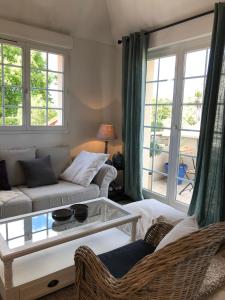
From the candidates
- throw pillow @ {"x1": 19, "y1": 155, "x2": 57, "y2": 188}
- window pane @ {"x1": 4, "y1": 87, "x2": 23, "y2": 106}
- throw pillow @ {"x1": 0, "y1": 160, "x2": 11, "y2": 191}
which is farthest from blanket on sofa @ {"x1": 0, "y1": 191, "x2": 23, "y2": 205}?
window pane @ {"x1": 4, "y1": 87, "x2": 23, "y2": 106}

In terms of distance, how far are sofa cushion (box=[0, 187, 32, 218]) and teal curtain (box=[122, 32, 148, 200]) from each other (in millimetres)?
1592

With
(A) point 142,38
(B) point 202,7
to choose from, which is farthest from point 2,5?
(B) point 202,7

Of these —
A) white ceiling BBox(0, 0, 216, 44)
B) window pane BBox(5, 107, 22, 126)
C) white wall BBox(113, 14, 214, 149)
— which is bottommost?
window pane BBox(5, 107, 22, 126)

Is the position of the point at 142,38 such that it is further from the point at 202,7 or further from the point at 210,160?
the point at 210,160

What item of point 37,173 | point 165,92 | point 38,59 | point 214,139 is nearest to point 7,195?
point 37,173

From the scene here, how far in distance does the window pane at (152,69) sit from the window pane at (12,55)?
1.77m

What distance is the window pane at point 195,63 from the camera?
2.89 m

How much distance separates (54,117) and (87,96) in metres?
0.63

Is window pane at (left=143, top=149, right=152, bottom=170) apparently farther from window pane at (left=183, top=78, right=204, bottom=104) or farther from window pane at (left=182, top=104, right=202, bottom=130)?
window pane at (left=183, top=78, right=204, bottom=104)

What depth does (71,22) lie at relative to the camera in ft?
11.3

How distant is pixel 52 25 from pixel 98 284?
10.7 ft

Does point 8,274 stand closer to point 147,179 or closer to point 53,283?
point 53,283

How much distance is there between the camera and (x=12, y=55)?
318 centimetres

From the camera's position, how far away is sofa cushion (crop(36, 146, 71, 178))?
331cm
